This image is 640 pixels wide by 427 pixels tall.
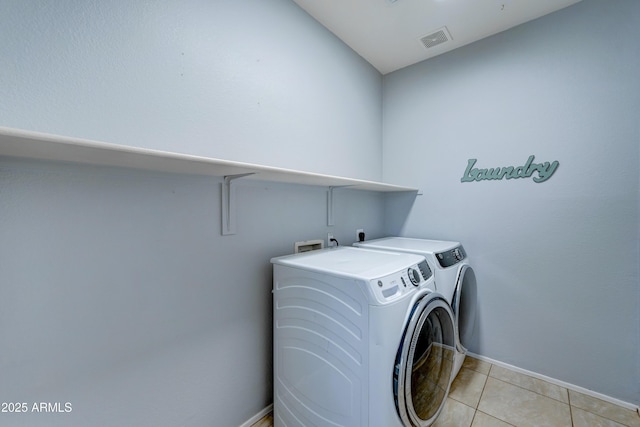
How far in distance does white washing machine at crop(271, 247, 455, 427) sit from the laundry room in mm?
270

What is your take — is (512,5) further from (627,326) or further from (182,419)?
(182,419)

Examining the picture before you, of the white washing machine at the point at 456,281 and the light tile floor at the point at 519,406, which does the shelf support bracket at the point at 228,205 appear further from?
the light tile floor at the point at 519,406

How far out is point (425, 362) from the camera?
4.28 feet

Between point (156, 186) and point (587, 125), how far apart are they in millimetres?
2569

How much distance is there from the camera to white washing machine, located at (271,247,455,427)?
0.99 m

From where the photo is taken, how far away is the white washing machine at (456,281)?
155 centimetres

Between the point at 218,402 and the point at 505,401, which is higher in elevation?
the point at 218,402

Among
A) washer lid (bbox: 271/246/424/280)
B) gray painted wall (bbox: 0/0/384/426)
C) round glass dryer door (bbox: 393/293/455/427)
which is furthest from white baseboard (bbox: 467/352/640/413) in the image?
gray painted wall (bbox: 0/0/384/426)

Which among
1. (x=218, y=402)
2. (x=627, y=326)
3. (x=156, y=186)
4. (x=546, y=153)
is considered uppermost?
(x=546, y=153)

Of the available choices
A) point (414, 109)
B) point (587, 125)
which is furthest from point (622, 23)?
point (414, 109)

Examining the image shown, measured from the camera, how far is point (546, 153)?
177 centimetres

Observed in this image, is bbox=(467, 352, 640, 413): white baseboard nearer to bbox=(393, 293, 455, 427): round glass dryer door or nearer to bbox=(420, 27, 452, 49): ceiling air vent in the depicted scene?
bbox=(393, 293, 455, 427): round glass dryer door

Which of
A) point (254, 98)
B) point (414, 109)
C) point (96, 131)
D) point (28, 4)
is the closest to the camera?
point (28, 4)

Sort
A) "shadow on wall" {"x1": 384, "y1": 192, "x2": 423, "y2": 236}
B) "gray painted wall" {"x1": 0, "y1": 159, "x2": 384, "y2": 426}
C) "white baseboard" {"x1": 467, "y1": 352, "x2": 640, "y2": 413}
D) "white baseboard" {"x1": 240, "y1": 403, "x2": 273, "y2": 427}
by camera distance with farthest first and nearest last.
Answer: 1. "shadow on wall" {"x1": 384, "y1": 192, "x2": 423, "y2": 236}
2. "white baseboard" {"x1": 467, "y1": 352, "x2": 640, "y2": 413}
3. "white baseboard" {"x1": 240, "y1": 403, "x2": 273, "y2": 427}
4. "gray painted wall" {"x1": 0, "y1": 159, "x2": 384, "y2": 426}
